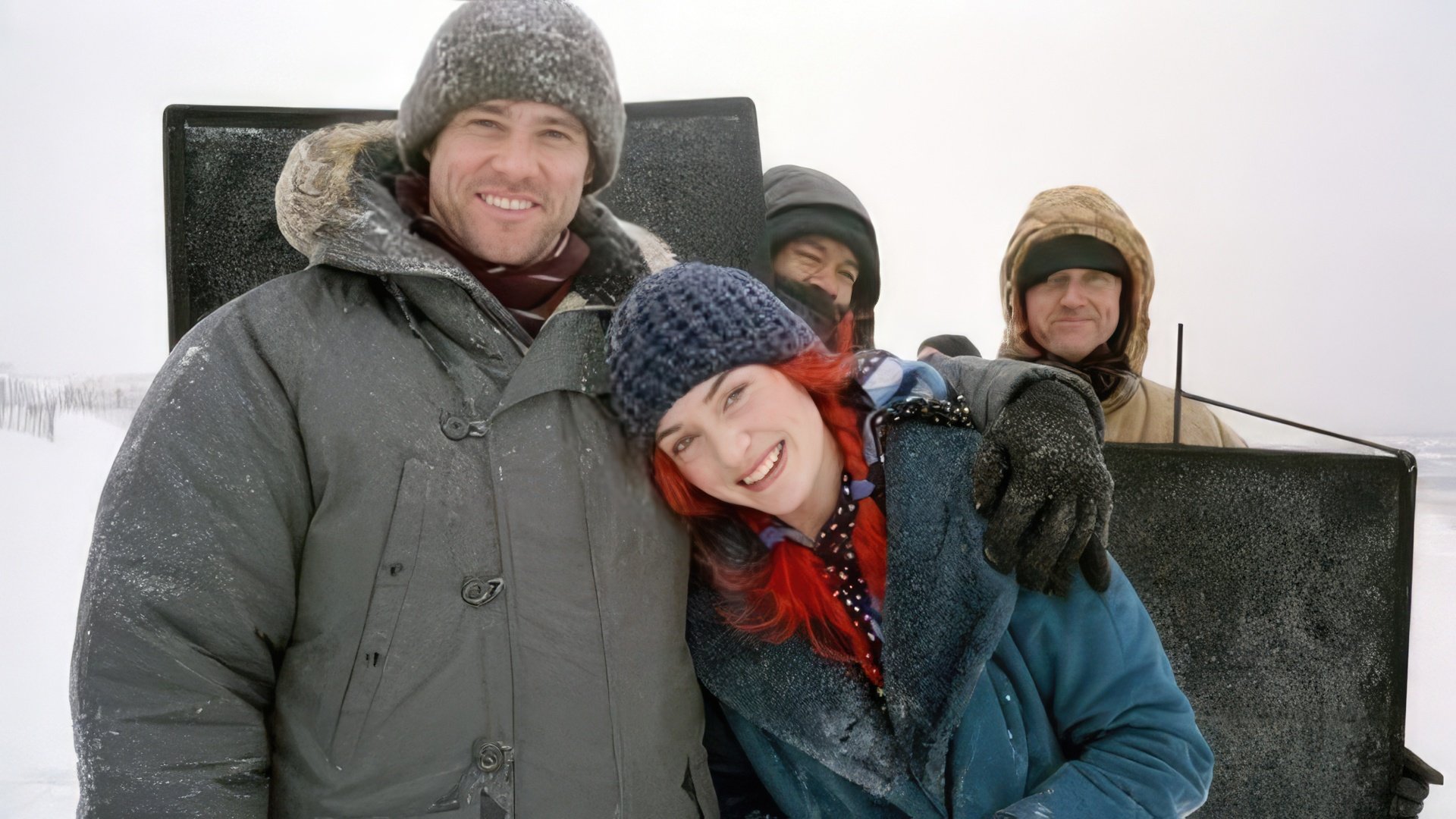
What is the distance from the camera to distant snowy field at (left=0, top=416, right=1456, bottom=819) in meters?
2.87

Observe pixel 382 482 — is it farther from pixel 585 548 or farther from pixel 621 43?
pixel 621 43

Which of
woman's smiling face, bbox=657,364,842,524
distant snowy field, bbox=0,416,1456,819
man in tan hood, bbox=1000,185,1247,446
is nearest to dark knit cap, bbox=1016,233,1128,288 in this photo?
man in tan hood, bbox=1000,185,1247,446

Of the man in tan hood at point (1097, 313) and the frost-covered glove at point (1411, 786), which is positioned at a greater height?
the man in tan hood at point (1097, 313)

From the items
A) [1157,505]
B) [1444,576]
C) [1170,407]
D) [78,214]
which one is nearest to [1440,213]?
[1444,576]

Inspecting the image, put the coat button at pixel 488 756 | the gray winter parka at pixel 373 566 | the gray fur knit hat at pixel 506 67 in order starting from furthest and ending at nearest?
1. the gray fur knit hat at pixel 506 67
2. the coat button at pixel 488 756
3. the gray winter parka at pixel 373 566

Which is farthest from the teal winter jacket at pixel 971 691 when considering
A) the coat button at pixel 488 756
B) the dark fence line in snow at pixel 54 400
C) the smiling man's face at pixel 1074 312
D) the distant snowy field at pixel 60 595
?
the dark fence line in snow at pixel 54 400

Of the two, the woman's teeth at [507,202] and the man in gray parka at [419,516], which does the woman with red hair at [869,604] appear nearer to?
the man in gray parka at [419,516]

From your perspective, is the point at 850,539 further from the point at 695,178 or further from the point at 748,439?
the point at 695,178

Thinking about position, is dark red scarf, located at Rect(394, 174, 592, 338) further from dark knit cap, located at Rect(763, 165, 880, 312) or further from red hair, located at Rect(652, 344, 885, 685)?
dark knit cap, located at Rect(763, 165, 880, 312)

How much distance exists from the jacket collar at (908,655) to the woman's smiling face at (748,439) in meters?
0.15

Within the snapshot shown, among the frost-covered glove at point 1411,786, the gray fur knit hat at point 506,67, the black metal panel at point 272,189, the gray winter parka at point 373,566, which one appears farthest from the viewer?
the frost-covered glove at point 1411,786

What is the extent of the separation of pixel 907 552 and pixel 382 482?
75 cm

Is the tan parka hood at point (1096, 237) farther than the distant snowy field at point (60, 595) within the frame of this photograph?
No

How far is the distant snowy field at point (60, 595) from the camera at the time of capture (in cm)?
287
